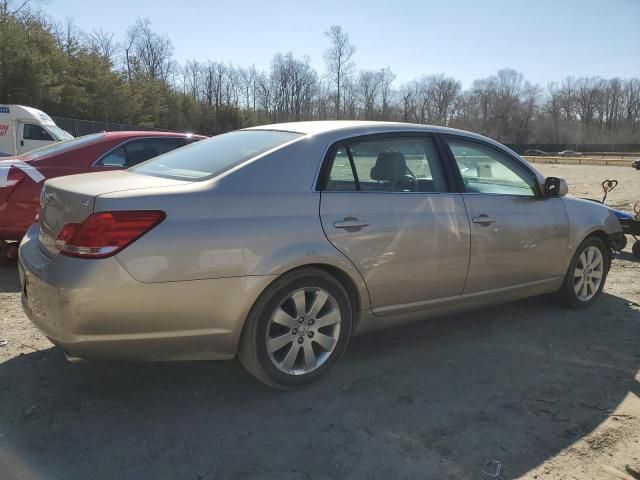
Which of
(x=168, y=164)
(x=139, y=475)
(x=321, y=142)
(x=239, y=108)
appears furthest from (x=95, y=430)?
(x=239, y=108)

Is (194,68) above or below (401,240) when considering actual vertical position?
above

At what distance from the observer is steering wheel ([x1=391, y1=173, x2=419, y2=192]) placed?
3.62 metres

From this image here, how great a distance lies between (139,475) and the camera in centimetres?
241

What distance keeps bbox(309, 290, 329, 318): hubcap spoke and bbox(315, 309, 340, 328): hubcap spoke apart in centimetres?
5

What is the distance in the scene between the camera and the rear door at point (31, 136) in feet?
63.4

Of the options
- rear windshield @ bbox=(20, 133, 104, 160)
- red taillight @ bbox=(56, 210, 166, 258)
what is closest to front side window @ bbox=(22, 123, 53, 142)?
rear windshield @ bbox=(20, 133, 104, 160)

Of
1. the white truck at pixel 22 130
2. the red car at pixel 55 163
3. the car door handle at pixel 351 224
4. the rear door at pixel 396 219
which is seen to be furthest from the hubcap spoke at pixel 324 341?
the white truck at pixel 22 130

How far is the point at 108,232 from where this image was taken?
2625mm

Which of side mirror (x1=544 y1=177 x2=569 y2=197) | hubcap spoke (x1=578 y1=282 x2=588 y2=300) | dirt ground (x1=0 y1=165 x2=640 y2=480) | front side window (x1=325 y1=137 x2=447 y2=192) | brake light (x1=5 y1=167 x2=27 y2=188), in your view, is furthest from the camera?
→ brake light (x1=5 y1=167 x2=27 y2=188)

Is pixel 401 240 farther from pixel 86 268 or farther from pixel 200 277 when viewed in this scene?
Result: pixel 86 268

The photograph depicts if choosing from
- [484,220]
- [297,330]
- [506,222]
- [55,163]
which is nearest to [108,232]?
[297,330]

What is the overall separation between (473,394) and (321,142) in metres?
1.82

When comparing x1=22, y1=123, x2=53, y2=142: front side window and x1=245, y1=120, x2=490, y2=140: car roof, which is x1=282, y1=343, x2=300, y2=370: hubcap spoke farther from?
x1=22, y1=123, x2=53, y2=142: front side window

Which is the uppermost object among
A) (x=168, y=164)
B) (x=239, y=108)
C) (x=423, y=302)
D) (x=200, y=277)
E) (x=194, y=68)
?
(x=194, y=68)
